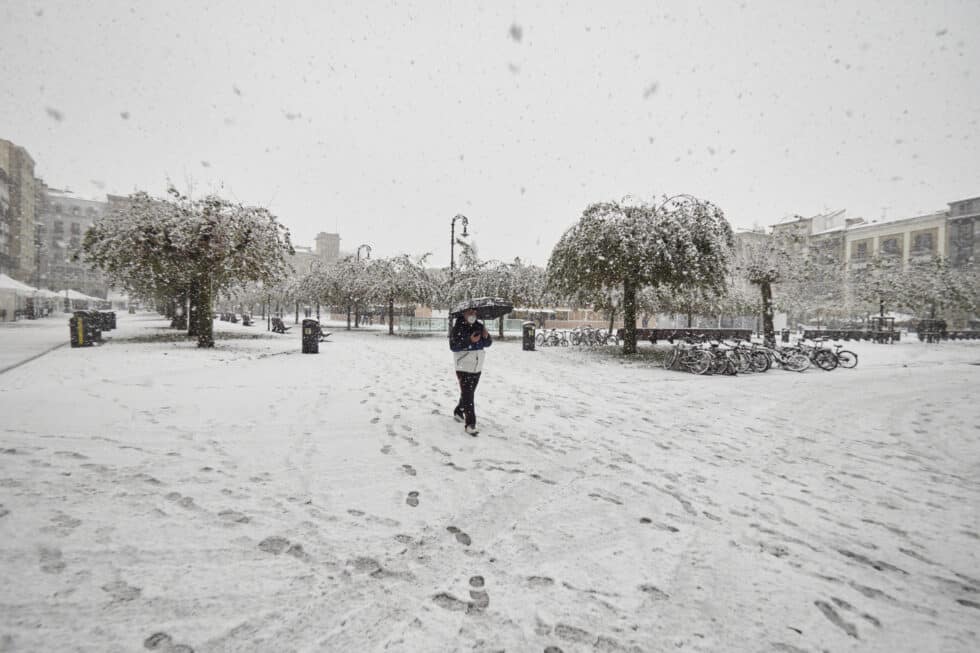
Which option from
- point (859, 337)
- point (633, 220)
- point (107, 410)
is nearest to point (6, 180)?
point (107, 410)

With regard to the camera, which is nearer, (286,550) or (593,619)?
(593,619)

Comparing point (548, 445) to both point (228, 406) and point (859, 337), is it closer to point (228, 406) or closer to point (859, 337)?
point (228, 406)

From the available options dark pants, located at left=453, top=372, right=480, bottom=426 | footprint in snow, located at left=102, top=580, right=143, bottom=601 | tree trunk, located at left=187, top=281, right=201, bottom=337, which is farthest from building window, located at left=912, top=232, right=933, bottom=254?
footprint in snow, located at left=102, top=580, right=143, bottom=601

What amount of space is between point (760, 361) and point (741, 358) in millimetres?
908

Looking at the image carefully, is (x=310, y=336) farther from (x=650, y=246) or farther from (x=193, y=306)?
(x=650, y=246)

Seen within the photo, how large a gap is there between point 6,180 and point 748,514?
5838cm

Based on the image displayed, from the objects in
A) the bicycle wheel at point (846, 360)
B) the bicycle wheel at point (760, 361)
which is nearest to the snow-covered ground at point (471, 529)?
the bicycle wheel at point (760, 361)

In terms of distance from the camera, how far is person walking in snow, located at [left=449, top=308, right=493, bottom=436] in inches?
228

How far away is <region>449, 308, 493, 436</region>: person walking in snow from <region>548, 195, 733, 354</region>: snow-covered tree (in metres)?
9.87

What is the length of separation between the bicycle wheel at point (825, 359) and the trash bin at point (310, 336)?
16.5 meters

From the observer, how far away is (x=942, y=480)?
4762 mm

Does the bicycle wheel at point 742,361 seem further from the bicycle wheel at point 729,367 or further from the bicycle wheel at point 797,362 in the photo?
the bicycle wheel at point 797,362

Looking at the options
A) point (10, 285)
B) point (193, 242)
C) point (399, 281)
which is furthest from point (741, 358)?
point (10, 285)

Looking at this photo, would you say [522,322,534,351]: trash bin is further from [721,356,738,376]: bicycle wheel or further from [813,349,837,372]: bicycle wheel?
[813,349,837,372]: bicycle wheel
